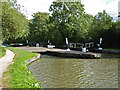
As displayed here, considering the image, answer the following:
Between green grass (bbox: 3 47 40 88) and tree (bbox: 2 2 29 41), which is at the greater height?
tree (bbox: 2 2 29 41)

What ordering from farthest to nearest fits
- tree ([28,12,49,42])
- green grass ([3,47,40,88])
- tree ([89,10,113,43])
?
tree ([28,12,49,42]), tree ([89,10,113,43]), green grass ([3,47,40,88])

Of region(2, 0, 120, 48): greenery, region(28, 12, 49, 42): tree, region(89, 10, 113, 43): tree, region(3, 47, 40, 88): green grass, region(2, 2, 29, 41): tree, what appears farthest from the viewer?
region(28, 12, 49, 42): tree

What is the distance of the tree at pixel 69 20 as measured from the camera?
34781 millimetres

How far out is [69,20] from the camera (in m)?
35.2

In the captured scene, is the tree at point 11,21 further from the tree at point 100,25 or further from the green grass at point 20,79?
the tree at point 100,25

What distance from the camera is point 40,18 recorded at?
167ft

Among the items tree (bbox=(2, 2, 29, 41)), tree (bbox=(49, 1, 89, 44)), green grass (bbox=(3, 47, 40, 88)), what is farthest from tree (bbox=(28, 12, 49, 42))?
green grass (bbox=(3, 47, 40, 88))

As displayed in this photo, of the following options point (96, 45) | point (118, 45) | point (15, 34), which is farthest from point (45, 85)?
point (96, 45)

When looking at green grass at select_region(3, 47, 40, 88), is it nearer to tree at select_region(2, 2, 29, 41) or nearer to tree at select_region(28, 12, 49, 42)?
tree at select_region(2, 2, 29, 41)

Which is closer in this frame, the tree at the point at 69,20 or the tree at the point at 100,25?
the tree at the point at 100,25

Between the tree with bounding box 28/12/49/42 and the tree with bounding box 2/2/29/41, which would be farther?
the tree with bounding box 28/12/49/42

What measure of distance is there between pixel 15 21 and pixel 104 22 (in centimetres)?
2292

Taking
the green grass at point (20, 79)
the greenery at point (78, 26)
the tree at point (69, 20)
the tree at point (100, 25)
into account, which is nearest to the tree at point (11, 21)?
the greenery at point (78, 26)

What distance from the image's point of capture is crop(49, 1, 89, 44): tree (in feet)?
114
